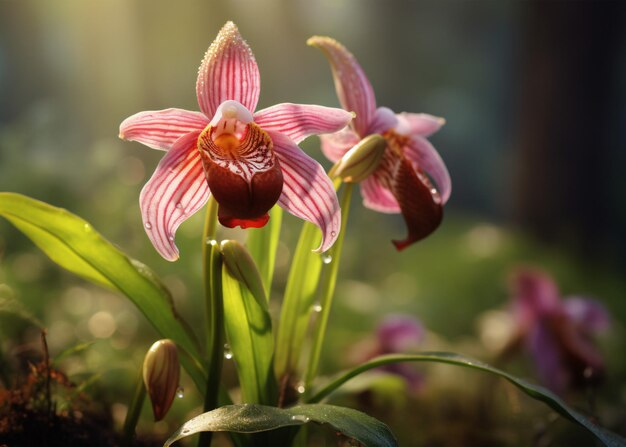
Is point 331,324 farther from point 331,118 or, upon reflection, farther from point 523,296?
point 331,118

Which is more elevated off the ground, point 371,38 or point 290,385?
point 371,38

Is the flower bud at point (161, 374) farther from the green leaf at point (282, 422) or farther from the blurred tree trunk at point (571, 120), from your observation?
the blurred tree trunk at point (571, 120)

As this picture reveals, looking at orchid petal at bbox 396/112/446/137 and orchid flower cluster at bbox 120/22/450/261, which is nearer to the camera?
orchid flower cluster at bbox 120/22/450/261

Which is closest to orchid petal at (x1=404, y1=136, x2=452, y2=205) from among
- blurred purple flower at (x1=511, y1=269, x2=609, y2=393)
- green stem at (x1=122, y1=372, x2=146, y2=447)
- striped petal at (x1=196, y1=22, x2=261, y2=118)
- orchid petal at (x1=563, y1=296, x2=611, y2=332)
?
striped petal at (x1=196, y1=22, x2=261, y2=118)

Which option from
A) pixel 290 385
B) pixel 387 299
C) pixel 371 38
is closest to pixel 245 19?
pixel 371 38

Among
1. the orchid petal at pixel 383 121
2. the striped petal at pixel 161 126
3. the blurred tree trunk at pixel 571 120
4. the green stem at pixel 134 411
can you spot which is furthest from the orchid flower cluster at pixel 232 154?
the blurred tree trunk at pixel 571 120

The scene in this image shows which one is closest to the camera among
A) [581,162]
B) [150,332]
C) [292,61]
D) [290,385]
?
[290,385]

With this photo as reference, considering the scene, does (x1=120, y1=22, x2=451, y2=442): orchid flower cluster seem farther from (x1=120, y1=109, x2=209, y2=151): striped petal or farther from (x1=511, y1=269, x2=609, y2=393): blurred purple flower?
(x1=511, y1=269, x2=609, y2=393): blurred purple flower

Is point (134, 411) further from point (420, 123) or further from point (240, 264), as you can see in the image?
point (420, 123)
